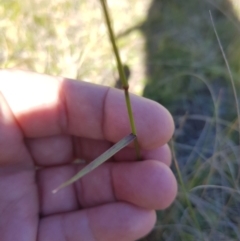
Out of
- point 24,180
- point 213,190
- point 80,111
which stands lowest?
point 213,190

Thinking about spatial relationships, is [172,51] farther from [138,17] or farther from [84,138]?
[84,138]

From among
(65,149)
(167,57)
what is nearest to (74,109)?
(65,149)

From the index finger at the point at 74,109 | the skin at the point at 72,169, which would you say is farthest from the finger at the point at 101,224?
the index finger at the point at 74,109

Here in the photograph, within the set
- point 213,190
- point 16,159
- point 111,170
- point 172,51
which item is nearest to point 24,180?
point 16,159

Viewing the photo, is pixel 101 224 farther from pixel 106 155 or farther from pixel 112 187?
pixel 106 155

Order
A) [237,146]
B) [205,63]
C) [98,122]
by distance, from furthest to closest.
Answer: [205,63], [237,146], [98,122]

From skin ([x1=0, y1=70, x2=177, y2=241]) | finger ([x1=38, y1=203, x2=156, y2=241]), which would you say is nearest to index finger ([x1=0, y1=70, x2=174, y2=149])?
skin ([x1=0, y1=70, x2=177, y2=241])

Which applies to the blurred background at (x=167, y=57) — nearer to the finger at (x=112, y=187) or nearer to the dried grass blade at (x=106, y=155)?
the finger at (x=112, y=187)
